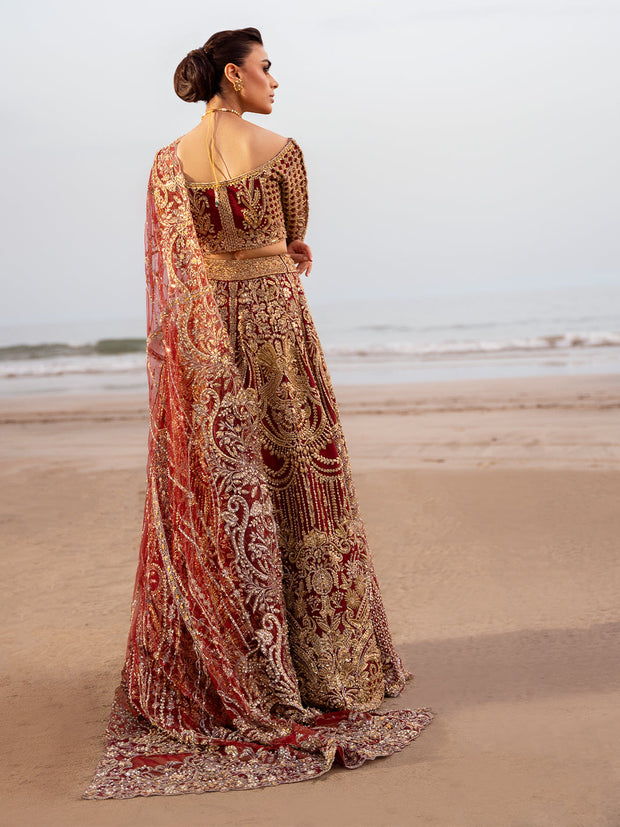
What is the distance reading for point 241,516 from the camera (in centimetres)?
Answer: 274

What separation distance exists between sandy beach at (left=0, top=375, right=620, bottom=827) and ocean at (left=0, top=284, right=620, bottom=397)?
7876mm

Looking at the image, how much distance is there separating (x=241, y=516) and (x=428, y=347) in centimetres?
2027

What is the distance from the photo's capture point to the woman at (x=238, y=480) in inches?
107

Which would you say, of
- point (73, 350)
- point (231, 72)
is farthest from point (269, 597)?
point (73, 350)

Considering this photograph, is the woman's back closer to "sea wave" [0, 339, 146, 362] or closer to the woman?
the woman

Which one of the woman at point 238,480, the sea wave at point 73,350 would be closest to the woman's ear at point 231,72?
the woman at point 238,480

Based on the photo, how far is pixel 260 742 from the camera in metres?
2.61

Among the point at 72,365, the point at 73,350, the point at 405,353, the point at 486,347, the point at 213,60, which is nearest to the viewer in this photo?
the point at 213,60

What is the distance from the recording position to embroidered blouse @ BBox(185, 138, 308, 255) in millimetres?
2762

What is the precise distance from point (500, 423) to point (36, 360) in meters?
18.9

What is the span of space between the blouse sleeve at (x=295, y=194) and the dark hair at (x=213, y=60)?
0.32 meters

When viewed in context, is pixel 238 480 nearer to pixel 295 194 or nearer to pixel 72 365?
pixel 295 194

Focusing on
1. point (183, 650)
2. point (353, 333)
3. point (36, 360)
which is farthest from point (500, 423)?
→ point (353, 333)

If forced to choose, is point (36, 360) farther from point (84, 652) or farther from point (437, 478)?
point (84, 652)
